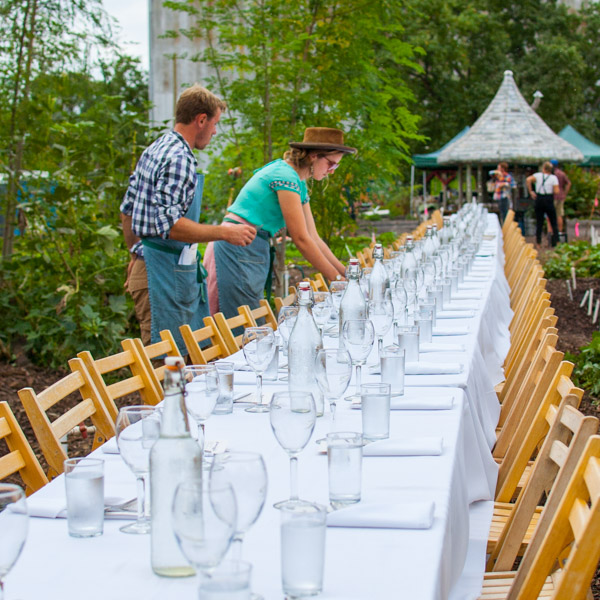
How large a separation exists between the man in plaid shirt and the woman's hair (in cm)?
61

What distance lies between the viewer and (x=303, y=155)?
509 centimetres

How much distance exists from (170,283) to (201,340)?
840mm

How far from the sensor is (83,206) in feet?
22.2

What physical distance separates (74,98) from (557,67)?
94.3 ft

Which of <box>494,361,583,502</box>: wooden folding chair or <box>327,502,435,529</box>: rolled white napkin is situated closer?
<box>327,502,435,529</box>: rolled white napkin

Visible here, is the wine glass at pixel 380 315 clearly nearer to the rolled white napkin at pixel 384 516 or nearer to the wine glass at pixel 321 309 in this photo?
the wine glass at pixel 321 309

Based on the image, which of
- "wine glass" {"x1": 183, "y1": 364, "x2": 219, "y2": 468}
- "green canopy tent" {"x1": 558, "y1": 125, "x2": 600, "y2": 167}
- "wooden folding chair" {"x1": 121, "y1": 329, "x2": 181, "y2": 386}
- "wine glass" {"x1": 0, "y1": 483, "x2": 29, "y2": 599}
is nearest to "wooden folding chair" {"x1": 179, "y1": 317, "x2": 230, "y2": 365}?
"wooden folding chair" {"x1": 121, "y1": 329, "x2": 181, "y2": 386}

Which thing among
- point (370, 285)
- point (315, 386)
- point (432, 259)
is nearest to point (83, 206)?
point (432, 259)

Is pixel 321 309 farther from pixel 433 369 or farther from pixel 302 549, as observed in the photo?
pixel 302 549

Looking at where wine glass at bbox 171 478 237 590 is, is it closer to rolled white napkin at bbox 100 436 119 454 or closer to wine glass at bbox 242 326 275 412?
rolled white napkin at bbox 100 436 119 454

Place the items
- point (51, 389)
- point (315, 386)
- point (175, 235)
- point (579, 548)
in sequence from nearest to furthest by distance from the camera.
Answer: point (579, 548) < point (315, 386) < point (51, 389) < point (175, 235)

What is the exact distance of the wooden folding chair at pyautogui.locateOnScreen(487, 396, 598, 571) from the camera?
2.12 metres

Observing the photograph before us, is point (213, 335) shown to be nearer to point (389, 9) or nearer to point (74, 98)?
point (74, 98)

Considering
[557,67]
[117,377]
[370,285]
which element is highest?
[557,67]
